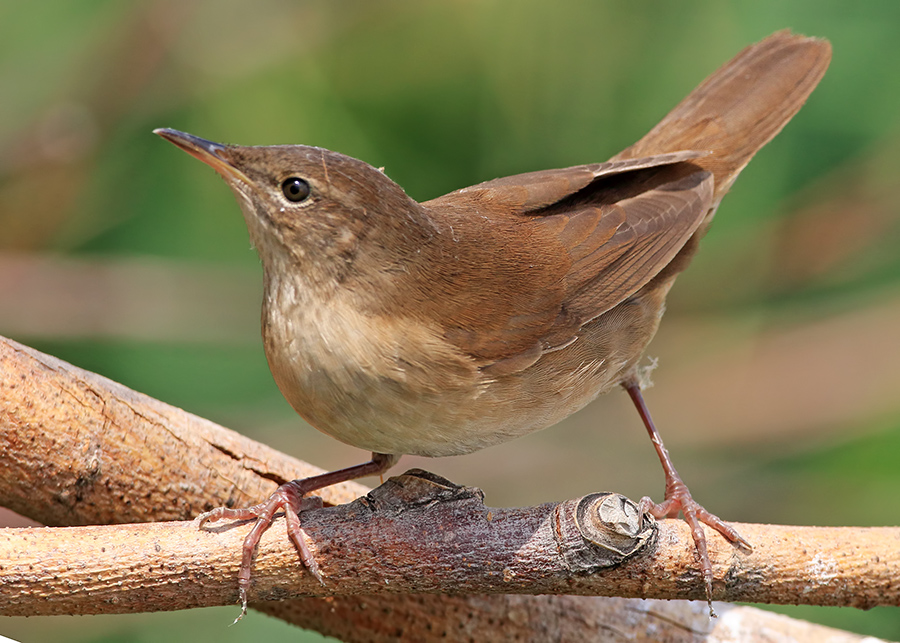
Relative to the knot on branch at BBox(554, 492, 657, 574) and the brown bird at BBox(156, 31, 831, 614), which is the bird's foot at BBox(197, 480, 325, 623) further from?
the knot on branch at BBox(554, 492, 657, 574)

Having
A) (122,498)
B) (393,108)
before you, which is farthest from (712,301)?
(122,498)

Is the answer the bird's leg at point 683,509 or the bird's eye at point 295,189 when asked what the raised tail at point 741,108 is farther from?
the bird's eye at point 295,189

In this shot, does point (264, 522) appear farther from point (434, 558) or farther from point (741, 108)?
point (741, 108)

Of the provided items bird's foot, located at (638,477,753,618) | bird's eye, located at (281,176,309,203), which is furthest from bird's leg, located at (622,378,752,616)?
bird's eye, located at (281,176,309,203)

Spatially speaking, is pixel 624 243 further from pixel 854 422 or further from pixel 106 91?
pixel 106 91

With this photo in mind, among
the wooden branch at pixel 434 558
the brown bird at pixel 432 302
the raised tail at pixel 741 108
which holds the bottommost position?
the wooden branch at pixel 434 558

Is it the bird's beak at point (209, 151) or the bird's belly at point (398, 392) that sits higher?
the bird's beak at point (209, 151)

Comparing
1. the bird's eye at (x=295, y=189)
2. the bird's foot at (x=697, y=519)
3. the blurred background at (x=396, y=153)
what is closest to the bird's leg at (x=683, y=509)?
the bird's foot at (x=697, y=519)
